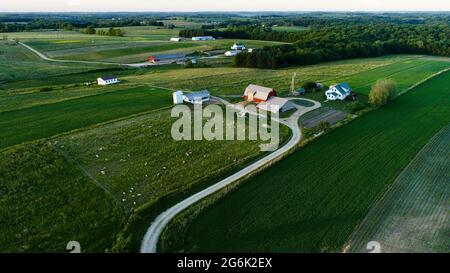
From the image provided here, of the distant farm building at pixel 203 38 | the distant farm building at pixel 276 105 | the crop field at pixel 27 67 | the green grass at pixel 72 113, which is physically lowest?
the green grass at pixel 72 113

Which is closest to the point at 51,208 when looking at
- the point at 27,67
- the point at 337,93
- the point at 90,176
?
the point at 90,176

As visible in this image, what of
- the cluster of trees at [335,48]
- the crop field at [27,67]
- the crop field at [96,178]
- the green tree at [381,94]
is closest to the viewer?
the crop field at [96,178]

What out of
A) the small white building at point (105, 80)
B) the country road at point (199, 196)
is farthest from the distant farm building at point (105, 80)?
the country road at point (199, 196)

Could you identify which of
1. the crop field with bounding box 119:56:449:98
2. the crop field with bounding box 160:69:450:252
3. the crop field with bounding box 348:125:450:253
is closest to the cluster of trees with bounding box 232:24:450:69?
the crop field with bounding box 119:56:449:98

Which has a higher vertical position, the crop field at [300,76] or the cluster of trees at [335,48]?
the cluster of trees at [335,48]

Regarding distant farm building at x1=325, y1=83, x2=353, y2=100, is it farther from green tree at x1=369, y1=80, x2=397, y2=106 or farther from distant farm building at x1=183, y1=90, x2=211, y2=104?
distant farm building at x1=183, y1=90, x2=211, y2=104

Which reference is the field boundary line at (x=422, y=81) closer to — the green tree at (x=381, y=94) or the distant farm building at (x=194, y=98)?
the green tree at (x=381, y=94)
